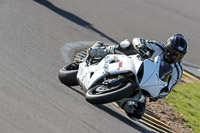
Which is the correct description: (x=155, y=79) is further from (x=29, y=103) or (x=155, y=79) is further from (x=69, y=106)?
(x=29, y=103)

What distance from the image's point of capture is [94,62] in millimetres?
8359

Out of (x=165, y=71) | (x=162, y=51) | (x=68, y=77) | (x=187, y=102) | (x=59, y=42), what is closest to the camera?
(x=165, y=71)

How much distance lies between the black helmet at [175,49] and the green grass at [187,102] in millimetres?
1990

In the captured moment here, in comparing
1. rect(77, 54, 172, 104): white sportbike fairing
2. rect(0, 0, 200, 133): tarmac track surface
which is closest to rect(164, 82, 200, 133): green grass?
rect(0, 0, 200, 133): tarmac track surface

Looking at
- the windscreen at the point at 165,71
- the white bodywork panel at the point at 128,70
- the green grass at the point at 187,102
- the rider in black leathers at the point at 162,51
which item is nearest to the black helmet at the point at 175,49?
the rider in black leathers at the point at 162,51

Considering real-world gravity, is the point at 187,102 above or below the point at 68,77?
below

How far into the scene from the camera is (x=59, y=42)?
35.8 feet

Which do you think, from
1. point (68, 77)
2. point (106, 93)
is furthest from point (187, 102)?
point (106, 93)

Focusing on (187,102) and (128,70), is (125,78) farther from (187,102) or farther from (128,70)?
(187,102)

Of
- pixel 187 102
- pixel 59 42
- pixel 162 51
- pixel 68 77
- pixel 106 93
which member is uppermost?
pixel 162 51

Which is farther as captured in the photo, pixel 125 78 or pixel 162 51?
pixel 162 51

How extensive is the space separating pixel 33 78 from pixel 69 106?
1.06m

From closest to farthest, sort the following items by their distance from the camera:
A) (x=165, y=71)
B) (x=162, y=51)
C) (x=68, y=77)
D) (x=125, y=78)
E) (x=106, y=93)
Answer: (x=106, y=93) → (x=125, y=78) → (x=165, y=71) → (x=162, y=51) → (x=68, y=77)

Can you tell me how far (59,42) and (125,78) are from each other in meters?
3.86
